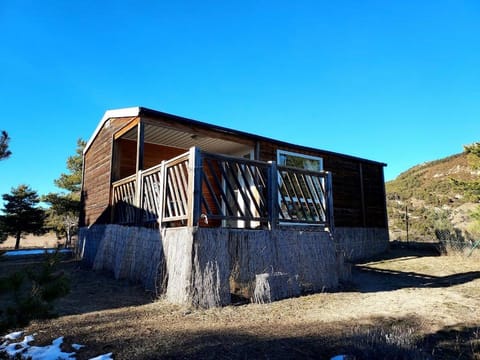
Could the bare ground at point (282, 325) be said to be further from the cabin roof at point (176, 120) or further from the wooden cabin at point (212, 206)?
the cabin roof at point (176, 120)

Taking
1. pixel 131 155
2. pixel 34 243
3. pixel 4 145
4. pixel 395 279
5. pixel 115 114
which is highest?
pixel 115 114

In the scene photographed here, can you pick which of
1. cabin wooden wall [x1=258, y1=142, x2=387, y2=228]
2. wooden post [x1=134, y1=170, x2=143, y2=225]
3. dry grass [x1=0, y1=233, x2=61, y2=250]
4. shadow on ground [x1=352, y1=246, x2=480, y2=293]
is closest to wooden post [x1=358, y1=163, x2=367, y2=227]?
cabin wooden wall [x1=258, y1=142, x2=387, y2=228]

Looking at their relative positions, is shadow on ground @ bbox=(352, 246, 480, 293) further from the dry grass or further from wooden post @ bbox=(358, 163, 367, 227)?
the dry grass

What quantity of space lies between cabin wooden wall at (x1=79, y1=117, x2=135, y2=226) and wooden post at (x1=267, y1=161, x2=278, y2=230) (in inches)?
168

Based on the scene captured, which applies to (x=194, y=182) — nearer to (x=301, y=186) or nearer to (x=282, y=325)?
(x=282, y=325)

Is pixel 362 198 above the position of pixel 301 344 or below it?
above

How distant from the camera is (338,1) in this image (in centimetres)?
1029

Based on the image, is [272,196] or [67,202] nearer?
[272,196]

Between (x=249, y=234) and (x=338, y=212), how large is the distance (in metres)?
7.05

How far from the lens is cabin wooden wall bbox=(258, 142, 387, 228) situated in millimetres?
11688

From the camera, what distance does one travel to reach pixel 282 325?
12.4 ft

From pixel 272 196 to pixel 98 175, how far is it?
283 inches

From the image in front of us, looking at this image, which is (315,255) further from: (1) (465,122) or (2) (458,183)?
(1) (465,122)

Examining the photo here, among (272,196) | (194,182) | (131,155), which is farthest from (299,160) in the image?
(194,182)
